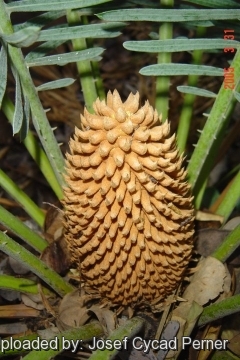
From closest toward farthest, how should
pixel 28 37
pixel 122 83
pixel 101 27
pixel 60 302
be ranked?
pixel 28 37 < pixel 101 27 < pixel 60 302 < pixel 122 83

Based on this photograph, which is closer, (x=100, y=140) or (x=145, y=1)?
(x=100, y=140)

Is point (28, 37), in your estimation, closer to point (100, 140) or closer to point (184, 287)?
point (100, 140)

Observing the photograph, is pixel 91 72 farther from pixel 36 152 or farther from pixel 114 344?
pixel 114 344

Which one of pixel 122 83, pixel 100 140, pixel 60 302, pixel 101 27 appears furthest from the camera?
→ pixel 122 83

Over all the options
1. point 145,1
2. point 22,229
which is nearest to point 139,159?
point 22,229

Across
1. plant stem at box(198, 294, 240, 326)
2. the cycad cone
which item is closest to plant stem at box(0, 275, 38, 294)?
the cycad cone

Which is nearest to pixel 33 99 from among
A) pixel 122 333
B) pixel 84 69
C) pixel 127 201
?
pixel 84 69
